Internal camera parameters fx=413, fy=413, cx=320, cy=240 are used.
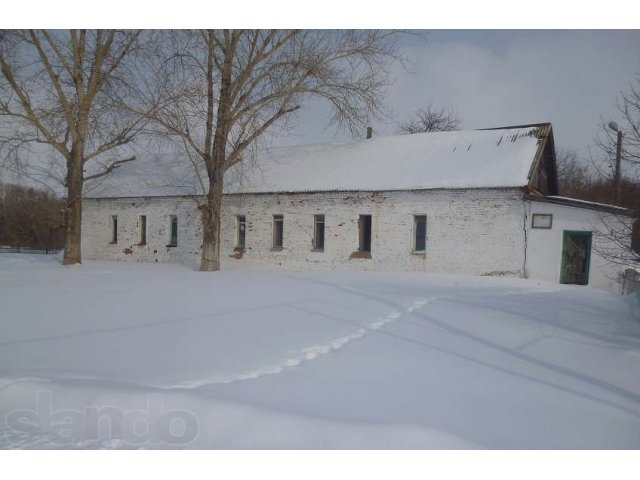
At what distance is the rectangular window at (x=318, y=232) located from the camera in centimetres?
1564

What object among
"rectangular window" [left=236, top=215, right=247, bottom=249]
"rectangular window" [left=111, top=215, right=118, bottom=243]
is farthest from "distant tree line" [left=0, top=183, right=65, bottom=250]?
"rectangular window" [left=236, top=215, right=247, bottom=249]

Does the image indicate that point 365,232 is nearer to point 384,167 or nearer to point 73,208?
point 384,167

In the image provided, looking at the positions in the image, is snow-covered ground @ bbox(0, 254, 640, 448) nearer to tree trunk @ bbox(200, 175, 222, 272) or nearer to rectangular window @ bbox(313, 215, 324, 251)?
tree trunk @ bbox(200, 175, 222, 272)

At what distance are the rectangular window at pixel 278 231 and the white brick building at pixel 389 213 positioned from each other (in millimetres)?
44

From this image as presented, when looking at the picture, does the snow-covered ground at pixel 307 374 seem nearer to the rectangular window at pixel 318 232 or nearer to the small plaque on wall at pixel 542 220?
the small plaque on wall at pixel 542 220

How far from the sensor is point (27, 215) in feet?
63.0

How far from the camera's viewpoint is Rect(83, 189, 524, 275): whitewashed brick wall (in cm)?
1270

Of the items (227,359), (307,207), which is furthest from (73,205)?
(227,359)

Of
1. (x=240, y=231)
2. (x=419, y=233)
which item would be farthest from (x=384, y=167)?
(x=240, y=231)

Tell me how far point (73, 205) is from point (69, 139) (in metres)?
2.37

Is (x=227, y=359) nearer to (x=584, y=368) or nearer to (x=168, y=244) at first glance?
(x=584, y=368)

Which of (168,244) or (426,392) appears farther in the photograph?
(168,244)

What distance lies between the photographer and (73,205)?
14.8 metres
